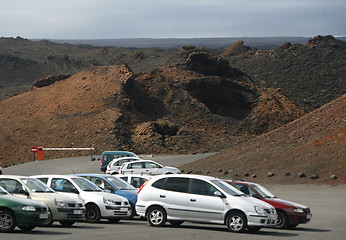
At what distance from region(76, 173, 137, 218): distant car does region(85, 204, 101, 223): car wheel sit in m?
1.44

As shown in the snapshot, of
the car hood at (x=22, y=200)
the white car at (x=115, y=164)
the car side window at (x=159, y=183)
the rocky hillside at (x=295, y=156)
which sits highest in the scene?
the car side window at (x=159, y=183)

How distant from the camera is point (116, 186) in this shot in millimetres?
25625

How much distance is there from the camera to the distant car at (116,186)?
2458 centimetres

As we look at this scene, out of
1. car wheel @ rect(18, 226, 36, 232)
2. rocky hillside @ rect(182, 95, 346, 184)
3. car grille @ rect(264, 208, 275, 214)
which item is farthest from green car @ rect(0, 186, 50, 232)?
rocky hillside @ rect(182, 95, 346, 184)

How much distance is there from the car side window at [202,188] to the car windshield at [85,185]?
3819 mm

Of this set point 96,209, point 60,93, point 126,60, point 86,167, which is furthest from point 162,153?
point 126,60

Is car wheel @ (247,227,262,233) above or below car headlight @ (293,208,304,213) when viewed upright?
below

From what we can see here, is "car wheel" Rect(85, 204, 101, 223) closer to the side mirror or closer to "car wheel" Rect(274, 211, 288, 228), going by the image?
the side mirror

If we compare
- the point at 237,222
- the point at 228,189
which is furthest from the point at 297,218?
the point at 237,222

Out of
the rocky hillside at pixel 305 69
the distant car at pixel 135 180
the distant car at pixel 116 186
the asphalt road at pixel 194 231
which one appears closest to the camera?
the asphalt road at pixel 194 231

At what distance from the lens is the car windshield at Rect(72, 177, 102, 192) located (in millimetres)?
23513

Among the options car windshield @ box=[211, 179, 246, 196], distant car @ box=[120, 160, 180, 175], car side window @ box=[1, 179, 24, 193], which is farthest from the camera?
distant car @ box=[120, 160, 180, 175]

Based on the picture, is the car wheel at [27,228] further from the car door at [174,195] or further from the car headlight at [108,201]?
the car door at [174,195]

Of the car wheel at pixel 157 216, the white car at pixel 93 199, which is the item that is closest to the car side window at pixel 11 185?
the white car at pixel 93 199
